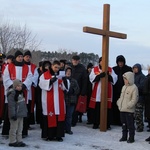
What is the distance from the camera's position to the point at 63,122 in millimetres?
8516

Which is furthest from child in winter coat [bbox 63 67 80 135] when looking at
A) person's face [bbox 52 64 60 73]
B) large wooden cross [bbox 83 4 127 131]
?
large wooden cross [bbox 83 4 127 131]

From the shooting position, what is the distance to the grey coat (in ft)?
25.2

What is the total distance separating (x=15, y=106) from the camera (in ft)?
25.3

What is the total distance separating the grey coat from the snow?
704 mm

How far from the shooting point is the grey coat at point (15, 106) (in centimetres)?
769

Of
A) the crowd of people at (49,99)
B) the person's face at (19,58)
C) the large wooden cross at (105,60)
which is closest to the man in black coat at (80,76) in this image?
the crowd of people at (49,99)

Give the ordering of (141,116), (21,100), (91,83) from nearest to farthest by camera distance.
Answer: (21,100) < (141,116) < (91,83)

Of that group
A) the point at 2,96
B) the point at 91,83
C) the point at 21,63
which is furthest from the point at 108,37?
the point at 2,96

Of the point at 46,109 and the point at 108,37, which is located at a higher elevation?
the point at 108,37

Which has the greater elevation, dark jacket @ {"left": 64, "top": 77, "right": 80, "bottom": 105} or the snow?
dark jacket @ {"left": 64, "top": 77, "right": 80, "bottom": 105}

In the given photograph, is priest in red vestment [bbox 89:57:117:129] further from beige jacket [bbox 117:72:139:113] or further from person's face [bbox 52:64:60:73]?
person's face [bbox 52:64:60:73]

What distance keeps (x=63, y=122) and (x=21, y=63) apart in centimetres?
175

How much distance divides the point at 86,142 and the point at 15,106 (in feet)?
6.30

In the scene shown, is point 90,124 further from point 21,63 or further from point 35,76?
point 21,63
